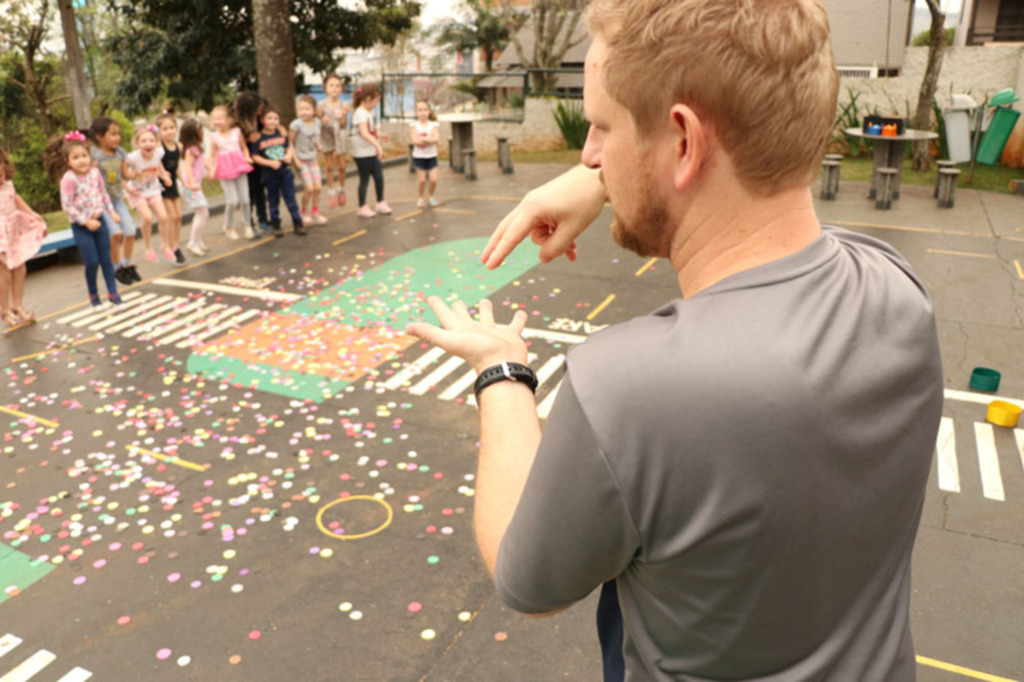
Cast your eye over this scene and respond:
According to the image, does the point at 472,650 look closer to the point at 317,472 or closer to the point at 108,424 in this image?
the point at 317,472

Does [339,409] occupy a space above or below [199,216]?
below

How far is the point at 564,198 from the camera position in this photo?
1.65 m

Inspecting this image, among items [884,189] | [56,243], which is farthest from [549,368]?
[884,189]

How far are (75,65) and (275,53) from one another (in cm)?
393

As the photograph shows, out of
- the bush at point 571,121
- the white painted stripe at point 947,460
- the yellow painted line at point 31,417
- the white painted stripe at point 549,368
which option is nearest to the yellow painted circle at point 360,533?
the white painted stripe at point 549,368

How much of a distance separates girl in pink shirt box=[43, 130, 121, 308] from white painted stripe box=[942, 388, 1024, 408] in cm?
816

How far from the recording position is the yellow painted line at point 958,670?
3.45 meters

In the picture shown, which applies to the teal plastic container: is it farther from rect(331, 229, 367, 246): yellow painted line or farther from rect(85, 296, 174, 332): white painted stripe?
rect(85, 296, 174, 332): white painted stripe

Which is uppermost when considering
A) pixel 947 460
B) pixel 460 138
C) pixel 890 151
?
pixel 460 138

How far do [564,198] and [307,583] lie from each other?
10.6ft

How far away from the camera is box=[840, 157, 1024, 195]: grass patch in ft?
46.5

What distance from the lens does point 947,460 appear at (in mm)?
5188

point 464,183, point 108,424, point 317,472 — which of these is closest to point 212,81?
point 464,183

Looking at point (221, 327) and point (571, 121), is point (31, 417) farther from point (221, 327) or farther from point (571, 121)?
point (571, 121)
